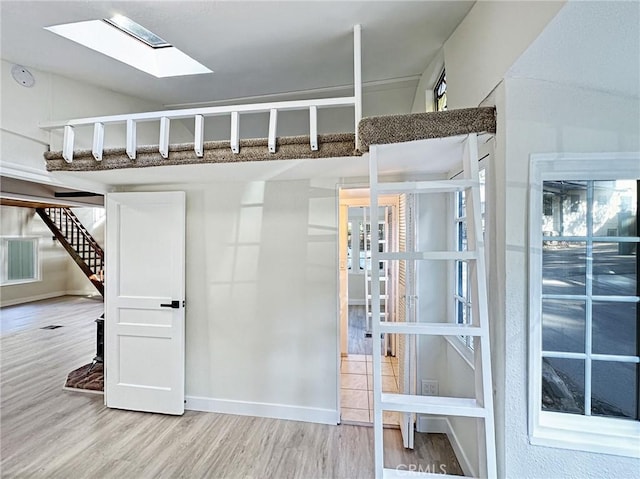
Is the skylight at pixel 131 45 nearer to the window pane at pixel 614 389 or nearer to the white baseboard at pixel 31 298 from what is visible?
the window pane at pixel 614 389

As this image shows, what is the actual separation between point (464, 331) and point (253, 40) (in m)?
2.33

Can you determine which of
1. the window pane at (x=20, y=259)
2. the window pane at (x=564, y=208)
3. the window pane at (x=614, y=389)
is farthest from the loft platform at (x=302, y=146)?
the window pane at (x=20, y=259)

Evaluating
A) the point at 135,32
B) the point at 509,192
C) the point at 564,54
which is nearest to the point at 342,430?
the point at 509,192

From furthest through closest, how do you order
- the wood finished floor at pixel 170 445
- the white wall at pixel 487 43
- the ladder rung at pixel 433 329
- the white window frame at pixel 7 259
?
the white window frame at pixel 7 259, the wood finished floor at pixel 170 445, the ladder rung at pixel 433 329, the white wall at pixel 487 43

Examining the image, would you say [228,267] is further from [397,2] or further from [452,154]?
[397,2]

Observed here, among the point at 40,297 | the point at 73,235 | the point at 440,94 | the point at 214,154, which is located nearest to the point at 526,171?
the point at 440,94

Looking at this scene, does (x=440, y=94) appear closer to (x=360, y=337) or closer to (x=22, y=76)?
(x=22, y=76)

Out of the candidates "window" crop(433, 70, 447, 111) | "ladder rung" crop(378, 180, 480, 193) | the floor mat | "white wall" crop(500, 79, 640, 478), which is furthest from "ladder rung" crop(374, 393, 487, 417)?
the floor mat

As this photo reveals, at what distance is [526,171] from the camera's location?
1.44 metres

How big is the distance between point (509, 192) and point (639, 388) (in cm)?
106

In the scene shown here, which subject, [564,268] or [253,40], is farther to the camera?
[253,40]

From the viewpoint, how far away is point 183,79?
2.82 m

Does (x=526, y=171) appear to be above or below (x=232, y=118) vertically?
below

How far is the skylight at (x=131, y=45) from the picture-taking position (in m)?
2.16
